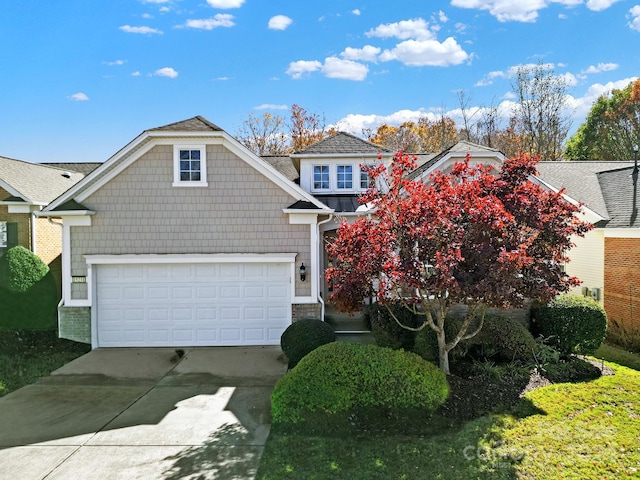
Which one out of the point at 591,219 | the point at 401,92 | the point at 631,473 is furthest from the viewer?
the point at 401,92

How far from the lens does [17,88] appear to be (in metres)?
16.0

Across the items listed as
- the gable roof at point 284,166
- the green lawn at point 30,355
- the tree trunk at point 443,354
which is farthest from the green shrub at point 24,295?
the tree trunk at point 443,354

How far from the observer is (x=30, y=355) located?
10.7 meters

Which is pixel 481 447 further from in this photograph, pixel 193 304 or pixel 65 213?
pixel 65 213

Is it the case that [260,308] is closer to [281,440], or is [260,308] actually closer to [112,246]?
[112,246]

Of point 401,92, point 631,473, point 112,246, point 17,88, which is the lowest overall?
point 631,473

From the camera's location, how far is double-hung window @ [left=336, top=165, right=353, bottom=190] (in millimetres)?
13516

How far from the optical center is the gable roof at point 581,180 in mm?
13940

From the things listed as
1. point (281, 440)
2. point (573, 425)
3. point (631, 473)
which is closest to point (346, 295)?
point (281, 440)

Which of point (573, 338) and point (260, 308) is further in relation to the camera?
point (260, 308)

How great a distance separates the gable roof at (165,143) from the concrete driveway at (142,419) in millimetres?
4207

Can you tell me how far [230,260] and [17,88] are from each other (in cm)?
1250

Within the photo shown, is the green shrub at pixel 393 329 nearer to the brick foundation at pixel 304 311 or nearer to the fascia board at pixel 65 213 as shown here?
the brick foundation at pixel 304 311

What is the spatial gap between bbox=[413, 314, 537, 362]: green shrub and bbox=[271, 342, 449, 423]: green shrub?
73.1 inches
